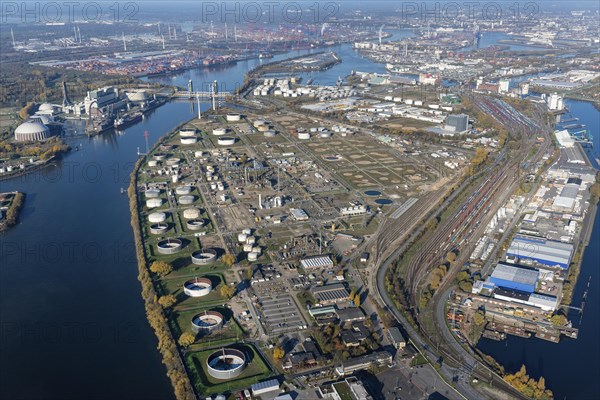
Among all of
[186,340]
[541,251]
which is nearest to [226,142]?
[541,251]

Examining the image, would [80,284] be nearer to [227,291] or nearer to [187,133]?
[227,291]

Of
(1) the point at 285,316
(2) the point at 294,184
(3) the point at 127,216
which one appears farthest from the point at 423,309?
(3) the point at 127,216

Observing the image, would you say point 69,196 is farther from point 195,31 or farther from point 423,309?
point 195,31

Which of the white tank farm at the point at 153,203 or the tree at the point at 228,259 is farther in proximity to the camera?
the white tank farm at the point at 153,203

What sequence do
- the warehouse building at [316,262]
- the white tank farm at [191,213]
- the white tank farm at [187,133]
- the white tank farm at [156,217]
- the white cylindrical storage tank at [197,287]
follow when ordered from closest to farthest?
1. the white cylindrical storage tank at [197,287]
2. the warehouse building at [316,262]
3. the white tank farm at [156,217]
4. the white tank farm at [191,213]
5. the white tank farm at [187,133]

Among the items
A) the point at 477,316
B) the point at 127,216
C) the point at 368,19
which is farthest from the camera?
the point at 368,19

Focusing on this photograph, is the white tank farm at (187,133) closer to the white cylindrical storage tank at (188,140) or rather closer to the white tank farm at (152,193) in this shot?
the white cylindrical storage tank at (188,140)

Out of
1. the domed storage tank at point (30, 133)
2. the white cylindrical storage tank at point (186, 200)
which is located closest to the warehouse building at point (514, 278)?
the white cylindrical storage tank at point (186, 200)
